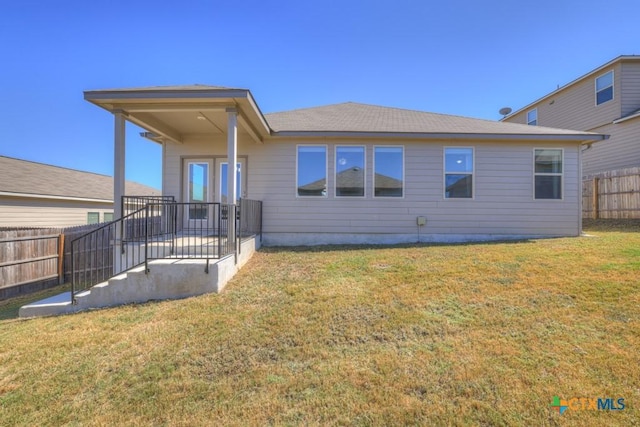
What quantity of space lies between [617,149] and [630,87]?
A: 2.67m

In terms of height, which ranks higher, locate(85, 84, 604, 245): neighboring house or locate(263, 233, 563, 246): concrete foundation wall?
locate(85, 84, 604, 245): neighboring house

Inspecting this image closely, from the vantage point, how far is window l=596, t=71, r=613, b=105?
12.7 m

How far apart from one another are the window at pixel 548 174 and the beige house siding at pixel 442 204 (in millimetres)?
151

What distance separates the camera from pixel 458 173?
26.0 feet

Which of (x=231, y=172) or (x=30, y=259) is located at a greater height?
(x=231, y=172)

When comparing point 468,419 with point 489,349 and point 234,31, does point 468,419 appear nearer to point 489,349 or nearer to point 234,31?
point 489,349

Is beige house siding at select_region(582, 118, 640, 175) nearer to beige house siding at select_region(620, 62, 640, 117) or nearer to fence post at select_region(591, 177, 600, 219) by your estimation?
beige house siding at select_region(620, 62, 640, 117)

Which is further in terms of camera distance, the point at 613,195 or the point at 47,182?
the point at 47,182

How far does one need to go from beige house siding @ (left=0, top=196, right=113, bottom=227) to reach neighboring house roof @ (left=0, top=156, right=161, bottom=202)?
35 cm

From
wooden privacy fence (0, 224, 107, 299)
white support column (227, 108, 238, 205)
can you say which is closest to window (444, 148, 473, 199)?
white support column (227, 108, 238, 205)

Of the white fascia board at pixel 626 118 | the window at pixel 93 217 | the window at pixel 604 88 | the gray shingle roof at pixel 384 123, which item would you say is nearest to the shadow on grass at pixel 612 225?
the gray shingle roof at pixel 384 123

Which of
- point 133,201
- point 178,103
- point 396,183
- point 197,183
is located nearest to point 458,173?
point 396,183

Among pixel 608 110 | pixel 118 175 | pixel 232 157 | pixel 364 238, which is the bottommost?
pixel 364 238

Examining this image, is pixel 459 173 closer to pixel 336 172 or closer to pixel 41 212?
pixel 336 172
